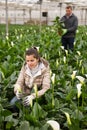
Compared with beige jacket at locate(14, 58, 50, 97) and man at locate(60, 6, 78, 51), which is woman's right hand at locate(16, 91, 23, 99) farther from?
man at locate(60, 6, 78, 51)

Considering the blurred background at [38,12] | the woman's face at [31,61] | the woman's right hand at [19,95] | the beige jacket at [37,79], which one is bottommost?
Answer: the blurred background at [38,12]

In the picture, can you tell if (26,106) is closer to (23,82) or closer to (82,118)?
(23,82)

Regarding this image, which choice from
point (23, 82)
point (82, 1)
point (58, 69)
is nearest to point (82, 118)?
point (23, 82)

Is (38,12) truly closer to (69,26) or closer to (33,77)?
(69,26)

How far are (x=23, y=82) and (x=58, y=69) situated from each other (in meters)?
1.52

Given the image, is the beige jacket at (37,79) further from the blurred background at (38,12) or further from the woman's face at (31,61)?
the blurred background at (38,12)

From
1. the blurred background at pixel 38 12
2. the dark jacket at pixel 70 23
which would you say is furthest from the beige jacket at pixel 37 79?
the blurred background at pixel 38 12

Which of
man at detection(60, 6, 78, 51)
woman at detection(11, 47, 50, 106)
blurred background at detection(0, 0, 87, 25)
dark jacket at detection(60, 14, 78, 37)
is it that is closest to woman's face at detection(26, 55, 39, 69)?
woman at detection(11, 47, 50, 106)

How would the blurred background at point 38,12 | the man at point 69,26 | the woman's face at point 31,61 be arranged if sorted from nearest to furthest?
the woman's face at point 31,61, the man at point 69,26, the blurred background at point 38,12

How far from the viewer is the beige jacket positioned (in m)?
3.71

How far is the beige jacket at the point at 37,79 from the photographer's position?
3711 mm

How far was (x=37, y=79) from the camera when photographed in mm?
3764

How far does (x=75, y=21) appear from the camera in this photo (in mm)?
7516

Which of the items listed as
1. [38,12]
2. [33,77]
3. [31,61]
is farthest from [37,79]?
[38,12]
